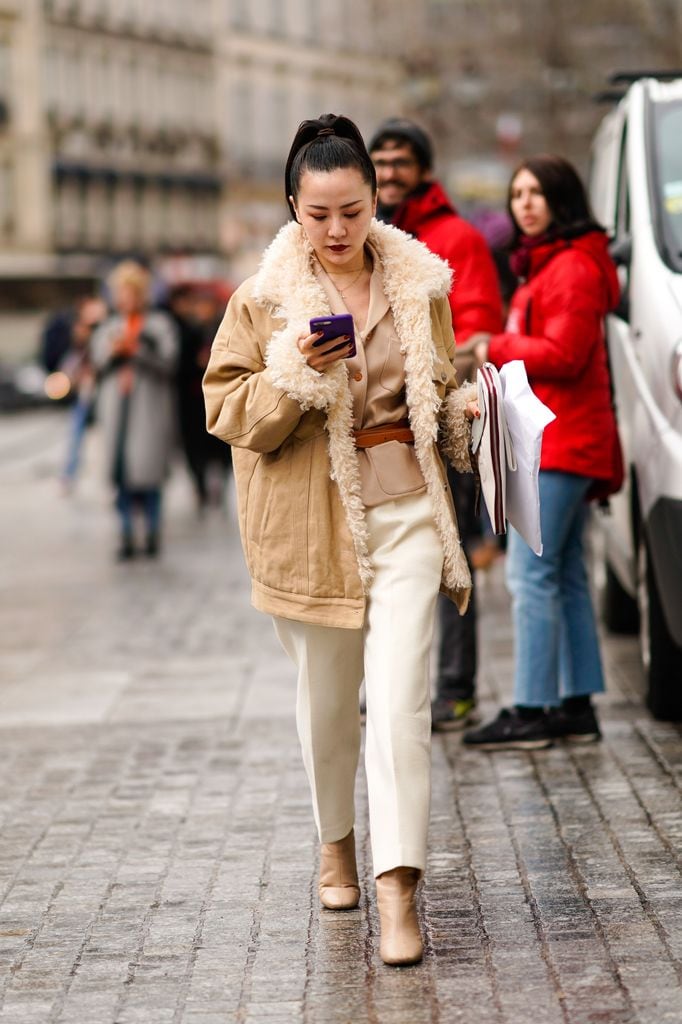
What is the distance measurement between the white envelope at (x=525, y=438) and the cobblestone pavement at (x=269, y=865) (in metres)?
0.98

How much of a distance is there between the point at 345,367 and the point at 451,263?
241cm

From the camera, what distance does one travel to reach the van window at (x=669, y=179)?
7.16 meters

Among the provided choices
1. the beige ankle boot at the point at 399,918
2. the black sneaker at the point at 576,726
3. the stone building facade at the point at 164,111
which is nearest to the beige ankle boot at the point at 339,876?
the beige ankle boot at the point at 399,918

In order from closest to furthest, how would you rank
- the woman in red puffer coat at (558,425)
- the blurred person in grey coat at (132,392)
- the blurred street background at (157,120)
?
the woman in red puffer coat at (558,425) → the blurred person in grey coat at (132,392) → the blurred street background at (157,120)

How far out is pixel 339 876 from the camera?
5.16m

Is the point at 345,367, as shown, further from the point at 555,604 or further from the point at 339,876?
the point at 555,604

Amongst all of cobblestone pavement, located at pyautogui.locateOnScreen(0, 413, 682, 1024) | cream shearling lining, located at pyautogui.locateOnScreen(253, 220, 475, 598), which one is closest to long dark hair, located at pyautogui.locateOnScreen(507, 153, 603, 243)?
cobblestone pavement, located at pyautogui.locateOnScreen(0, 413, 682, 1024)

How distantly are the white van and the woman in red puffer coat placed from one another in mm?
194

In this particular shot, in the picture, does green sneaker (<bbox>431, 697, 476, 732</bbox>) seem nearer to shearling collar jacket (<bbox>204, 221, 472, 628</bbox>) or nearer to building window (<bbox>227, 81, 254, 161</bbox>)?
shearling collar jacket (<bbox>204, 221, 472, 628</bbox>)

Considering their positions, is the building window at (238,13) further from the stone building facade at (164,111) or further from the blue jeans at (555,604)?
the blue jeans at (555,604)

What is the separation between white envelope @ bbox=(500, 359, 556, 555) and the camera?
508 centimetres

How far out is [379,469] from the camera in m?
4.88

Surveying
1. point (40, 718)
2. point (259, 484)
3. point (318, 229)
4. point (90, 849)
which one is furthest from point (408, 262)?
point (40, 718)

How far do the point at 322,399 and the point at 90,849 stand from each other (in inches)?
74.4
